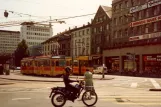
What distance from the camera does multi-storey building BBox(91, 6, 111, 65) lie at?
2768 inches

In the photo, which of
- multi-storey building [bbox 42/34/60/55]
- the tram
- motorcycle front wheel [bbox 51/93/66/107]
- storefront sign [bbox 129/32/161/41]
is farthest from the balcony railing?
motorcycle front wheel [bbox 51/93/66/107]

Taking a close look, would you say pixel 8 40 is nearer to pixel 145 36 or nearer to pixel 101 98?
pixel 145 36

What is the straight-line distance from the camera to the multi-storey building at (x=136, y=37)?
168 ft

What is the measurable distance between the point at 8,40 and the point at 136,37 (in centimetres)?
13696

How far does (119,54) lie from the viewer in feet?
201

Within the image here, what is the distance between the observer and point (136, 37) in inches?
2217

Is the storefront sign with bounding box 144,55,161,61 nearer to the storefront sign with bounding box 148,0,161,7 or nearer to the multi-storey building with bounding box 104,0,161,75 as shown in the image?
the multi-storey building with bounding box 104,0,161,75

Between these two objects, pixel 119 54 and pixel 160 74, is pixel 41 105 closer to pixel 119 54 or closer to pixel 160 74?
pixel 160 74

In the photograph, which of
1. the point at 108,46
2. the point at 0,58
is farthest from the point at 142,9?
the point at 0,58

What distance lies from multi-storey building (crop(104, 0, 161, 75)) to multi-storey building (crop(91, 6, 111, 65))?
4037 mm

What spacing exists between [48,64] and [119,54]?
23.6 meters

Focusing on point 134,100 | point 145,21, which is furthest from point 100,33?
point 134,100

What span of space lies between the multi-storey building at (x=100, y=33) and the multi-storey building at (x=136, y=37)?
4.04 metres

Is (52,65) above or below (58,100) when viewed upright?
above
